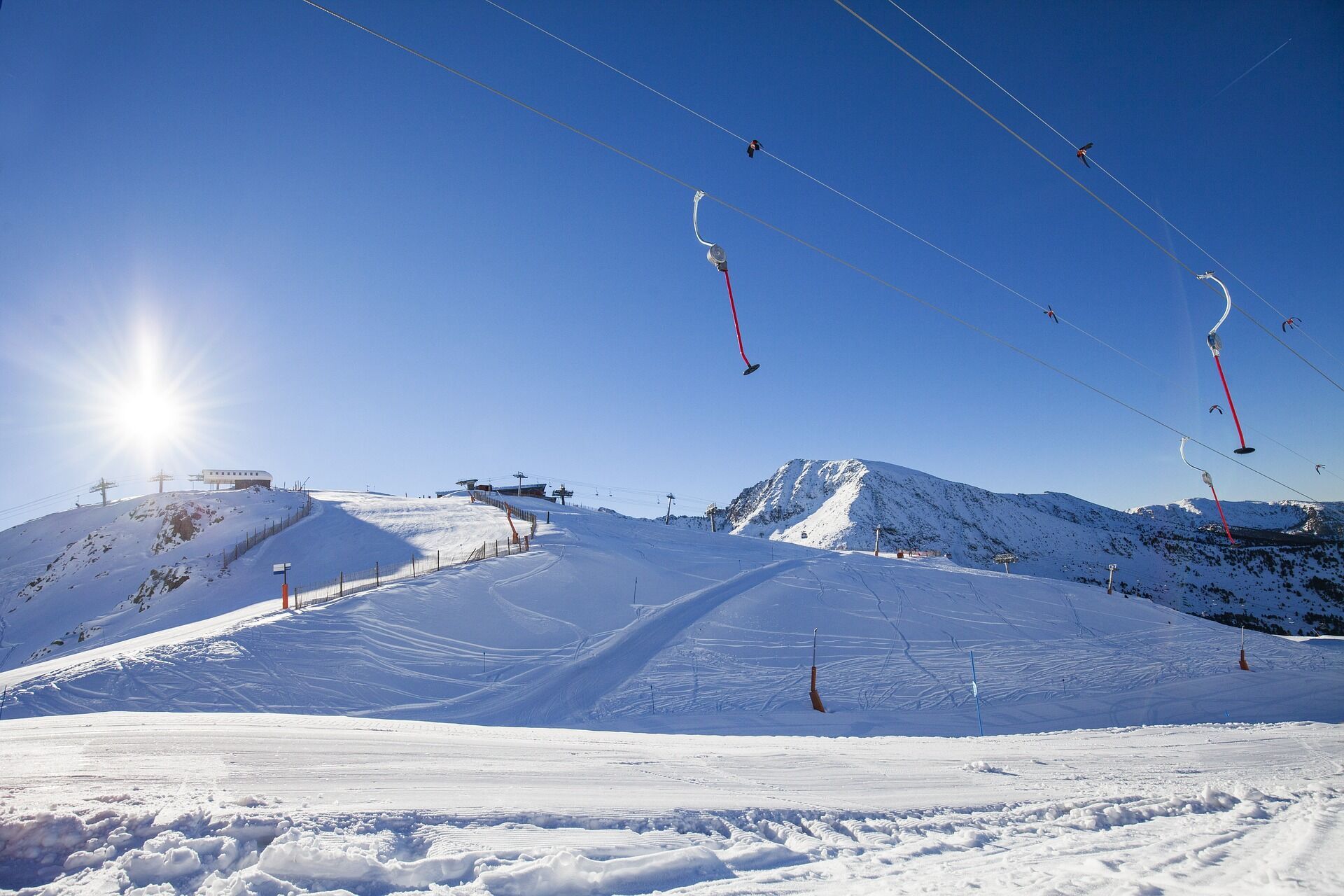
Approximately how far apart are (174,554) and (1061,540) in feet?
399

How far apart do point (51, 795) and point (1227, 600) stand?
107 meters

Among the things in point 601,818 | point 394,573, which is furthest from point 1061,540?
point 601,818

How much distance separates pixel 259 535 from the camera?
41906 mm

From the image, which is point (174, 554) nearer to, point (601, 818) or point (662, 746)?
point (662, 746)

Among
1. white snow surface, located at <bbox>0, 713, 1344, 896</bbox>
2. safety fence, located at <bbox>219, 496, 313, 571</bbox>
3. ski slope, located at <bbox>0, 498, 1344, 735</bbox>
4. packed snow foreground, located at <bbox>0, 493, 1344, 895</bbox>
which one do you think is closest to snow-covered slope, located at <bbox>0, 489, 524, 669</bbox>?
safety fence, located at <bbox>219, 496, 313, 571</bbox>

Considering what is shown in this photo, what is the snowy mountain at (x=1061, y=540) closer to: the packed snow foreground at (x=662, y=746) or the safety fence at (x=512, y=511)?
the safety fence at (x=512, y=511)

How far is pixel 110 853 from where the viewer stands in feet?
14.3

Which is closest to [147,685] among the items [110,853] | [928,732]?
[110,853]

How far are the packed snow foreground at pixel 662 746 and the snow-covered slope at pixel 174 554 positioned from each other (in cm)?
182

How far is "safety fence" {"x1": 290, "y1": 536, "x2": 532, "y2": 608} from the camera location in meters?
22.8

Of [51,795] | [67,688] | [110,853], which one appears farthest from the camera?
[67,688]

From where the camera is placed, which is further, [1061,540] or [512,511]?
[1061,540]

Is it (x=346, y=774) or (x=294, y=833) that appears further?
(x=346, y=774)

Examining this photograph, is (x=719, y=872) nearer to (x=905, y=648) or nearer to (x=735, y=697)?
(x=735, y=697)
